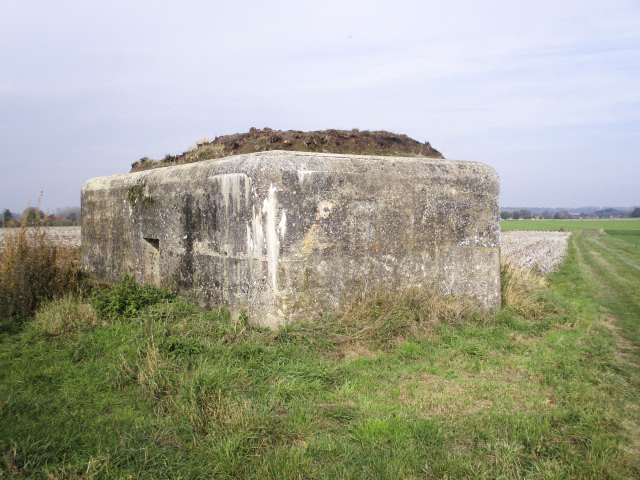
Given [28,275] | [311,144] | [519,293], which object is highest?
[311,144]

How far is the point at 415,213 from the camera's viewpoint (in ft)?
19.2

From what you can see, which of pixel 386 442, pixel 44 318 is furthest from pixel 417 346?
pixel 44 318

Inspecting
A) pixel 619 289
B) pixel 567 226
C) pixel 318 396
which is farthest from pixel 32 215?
pixel 567 226

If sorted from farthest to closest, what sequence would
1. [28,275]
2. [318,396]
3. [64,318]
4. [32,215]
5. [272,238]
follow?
[32,215], [28,275], [64,318], [272,238], [318,396]

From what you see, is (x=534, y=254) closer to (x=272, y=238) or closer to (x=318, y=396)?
(x=272, y=238)

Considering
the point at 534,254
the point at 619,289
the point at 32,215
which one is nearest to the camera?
the point at 32,215

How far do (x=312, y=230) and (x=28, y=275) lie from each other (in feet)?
11.8

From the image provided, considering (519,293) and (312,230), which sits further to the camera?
(519,293)

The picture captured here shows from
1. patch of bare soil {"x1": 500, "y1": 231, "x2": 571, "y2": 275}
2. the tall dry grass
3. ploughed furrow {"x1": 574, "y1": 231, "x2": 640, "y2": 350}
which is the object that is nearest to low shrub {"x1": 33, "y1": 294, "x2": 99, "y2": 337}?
Result: the tall dry grass

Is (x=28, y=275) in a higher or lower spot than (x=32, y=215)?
lower

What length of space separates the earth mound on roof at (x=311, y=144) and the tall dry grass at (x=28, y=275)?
1.98 meters

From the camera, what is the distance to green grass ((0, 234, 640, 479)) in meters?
2.96

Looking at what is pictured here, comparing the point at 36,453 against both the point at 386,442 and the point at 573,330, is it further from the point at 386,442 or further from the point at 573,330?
the point at 573,330

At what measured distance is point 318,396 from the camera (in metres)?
3.90
